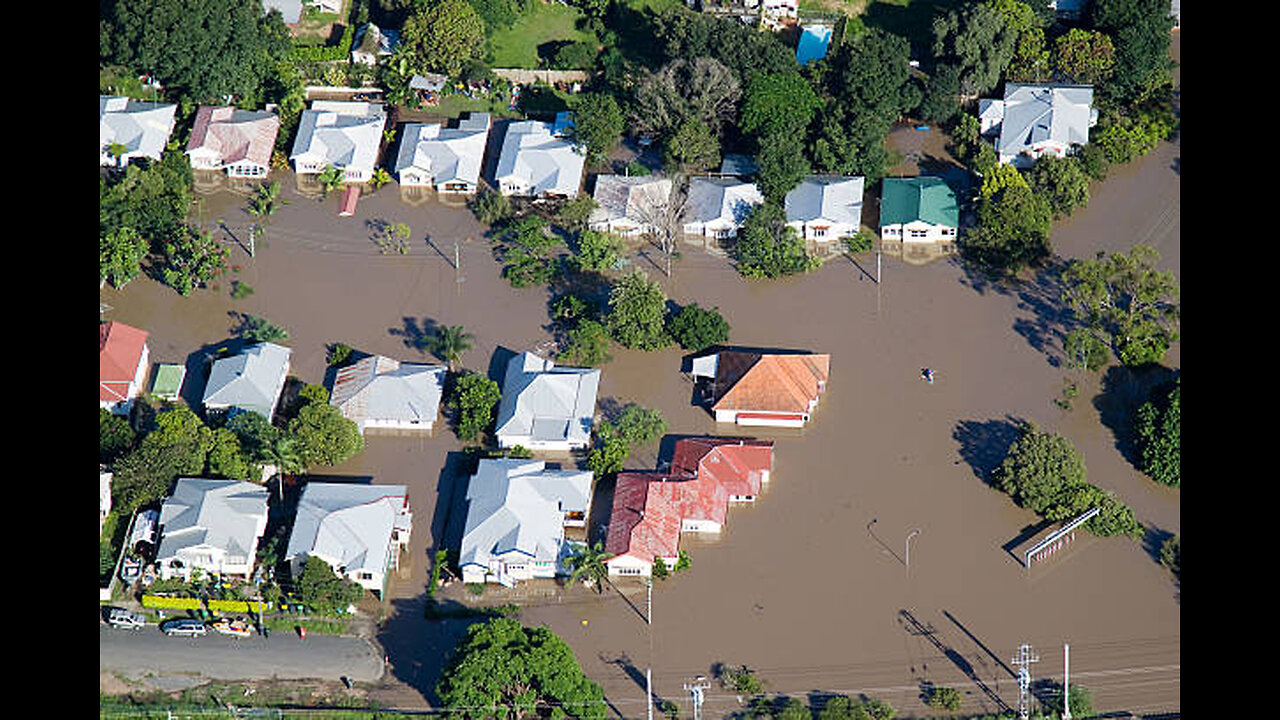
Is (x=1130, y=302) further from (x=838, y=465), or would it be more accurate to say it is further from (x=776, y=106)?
(x=776, y=106)

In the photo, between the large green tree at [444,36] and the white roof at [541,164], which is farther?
the large green tree at [444,36]

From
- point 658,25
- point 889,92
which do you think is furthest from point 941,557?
point 658,25

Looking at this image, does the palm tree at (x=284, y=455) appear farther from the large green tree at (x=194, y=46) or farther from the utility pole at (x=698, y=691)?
the large green tree at (x=194, y=46)

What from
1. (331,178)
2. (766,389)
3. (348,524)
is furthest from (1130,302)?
(331,178)

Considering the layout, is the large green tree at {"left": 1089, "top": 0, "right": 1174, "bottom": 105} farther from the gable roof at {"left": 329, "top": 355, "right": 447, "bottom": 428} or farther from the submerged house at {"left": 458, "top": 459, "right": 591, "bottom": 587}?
the gable roof at {"left": 329, "top": 355, "right": 447, "bottom": 428}

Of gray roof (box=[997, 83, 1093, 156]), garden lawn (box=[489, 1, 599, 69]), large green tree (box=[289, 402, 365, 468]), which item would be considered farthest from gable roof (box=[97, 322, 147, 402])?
gray roof (box=[997, 83, 1093, 156])

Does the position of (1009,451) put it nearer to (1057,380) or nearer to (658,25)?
(1057,380)

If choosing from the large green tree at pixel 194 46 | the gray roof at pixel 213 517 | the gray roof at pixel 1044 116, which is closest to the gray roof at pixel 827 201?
the gray roof at pixel 1044 116
